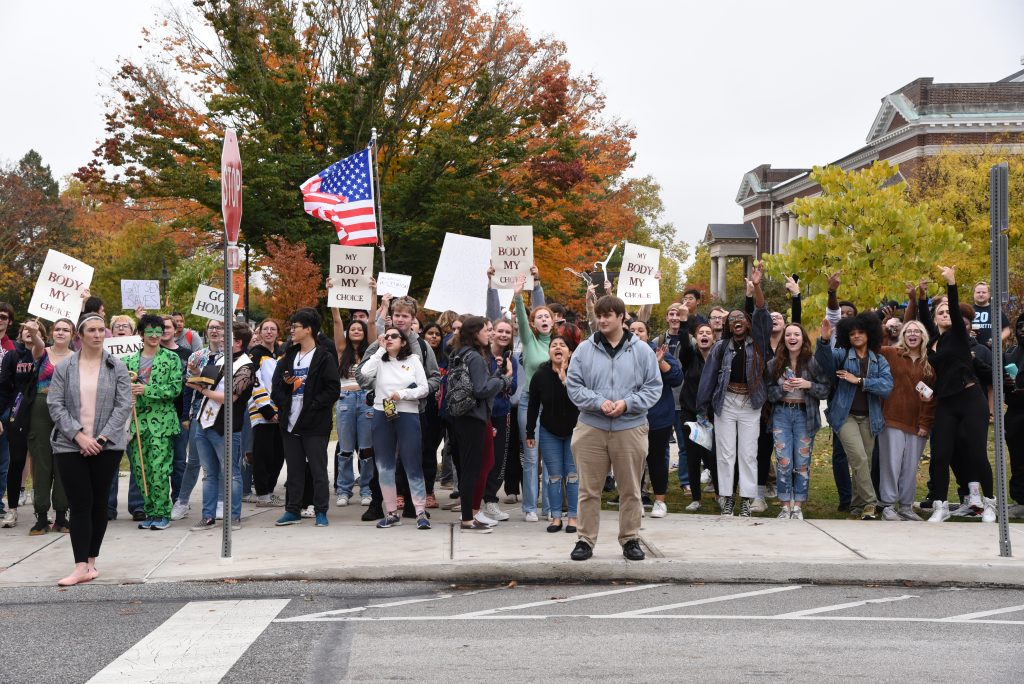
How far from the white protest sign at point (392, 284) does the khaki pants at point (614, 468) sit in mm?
6178

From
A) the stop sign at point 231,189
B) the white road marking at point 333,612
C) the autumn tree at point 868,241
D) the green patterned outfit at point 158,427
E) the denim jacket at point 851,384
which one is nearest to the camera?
the white road marking at point 333,612

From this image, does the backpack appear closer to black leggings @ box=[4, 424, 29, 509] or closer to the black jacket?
the black jacket

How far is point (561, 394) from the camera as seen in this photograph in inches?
385

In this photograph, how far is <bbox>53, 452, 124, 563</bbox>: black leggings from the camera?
8.00 metres

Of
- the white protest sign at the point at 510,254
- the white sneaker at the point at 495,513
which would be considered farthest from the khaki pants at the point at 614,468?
the white protest sign at the point at 510,254

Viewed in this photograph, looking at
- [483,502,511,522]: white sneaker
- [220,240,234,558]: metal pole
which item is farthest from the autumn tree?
[220,240,234,558]: metal pole

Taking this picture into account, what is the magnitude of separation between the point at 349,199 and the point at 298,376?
186 inches

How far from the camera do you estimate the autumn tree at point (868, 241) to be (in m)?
36.0

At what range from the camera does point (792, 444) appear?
1052 centimetres

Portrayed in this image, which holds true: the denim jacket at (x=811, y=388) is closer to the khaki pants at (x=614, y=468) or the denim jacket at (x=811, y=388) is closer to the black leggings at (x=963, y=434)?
the black leggings at (x=963, y=434)

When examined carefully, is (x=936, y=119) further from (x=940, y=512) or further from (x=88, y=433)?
(x=88, y=433)

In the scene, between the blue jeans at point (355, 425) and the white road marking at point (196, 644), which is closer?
the white road marking at point (196, 644)

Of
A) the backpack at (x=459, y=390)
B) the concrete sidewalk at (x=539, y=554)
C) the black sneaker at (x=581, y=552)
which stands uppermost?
the backpack at (x=459, y=390)

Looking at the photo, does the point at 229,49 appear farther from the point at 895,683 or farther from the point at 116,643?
the point at 895,683
